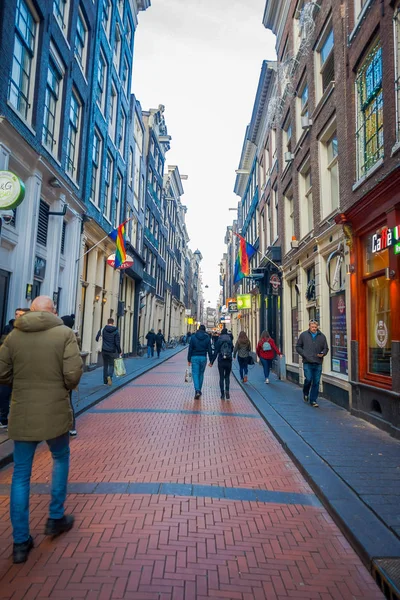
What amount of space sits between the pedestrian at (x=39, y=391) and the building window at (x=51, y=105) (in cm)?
999

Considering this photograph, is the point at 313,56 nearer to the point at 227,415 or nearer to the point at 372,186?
the point at 372,186

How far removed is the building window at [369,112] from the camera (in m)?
7.47

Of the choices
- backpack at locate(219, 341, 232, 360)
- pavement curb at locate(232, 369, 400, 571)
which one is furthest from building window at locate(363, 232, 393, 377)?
backpack at locate(219, 341, 232, 360)

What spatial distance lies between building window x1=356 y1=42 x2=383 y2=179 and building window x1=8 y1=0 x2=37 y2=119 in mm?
7812

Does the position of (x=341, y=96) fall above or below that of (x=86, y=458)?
above

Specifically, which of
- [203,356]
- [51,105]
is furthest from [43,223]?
[203,356]

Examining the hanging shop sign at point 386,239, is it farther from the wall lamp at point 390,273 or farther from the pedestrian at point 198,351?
the pedestrian at point 198,351

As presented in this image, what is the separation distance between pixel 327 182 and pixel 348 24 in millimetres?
3591

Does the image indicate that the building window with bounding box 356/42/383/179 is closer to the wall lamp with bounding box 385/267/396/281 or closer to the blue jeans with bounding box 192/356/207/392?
the wall lamp with bounding box 385/267/396/281

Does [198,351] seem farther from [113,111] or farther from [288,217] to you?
[113,111]

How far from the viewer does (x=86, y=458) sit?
16.9 ft

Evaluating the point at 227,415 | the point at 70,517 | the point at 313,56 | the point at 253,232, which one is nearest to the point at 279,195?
the point at 313,56

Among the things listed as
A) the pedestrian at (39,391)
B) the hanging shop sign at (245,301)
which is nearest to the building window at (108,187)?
the hanging shop sign at (245,301)

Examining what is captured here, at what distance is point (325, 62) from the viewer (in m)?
11.0
